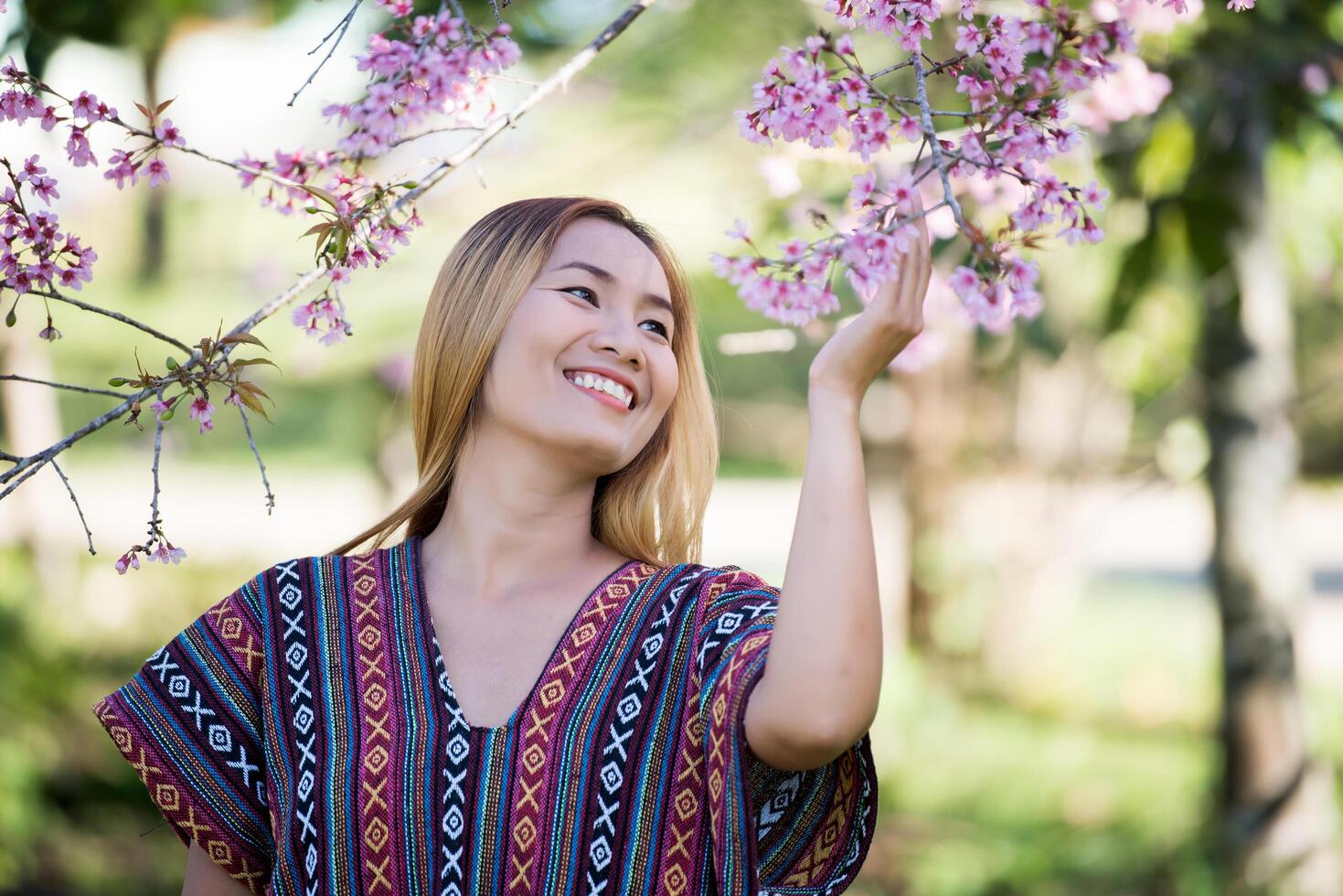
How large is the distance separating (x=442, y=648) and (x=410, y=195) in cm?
57

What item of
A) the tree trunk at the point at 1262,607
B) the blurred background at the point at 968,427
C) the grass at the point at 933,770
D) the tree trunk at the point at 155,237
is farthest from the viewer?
the tree trunk at the point at 155,237

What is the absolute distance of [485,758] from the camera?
1.48 m

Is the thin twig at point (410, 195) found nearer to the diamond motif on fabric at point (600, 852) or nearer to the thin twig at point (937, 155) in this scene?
the thin twig at point (937, 155)

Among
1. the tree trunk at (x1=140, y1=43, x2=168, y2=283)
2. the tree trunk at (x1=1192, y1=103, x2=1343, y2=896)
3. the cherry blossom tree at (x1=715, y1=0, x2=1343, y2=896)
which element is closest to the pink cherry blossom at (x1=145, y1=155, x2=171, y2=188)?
the cherry blossom tree at (x1=715, y1=0, x2=1343, y2=896)

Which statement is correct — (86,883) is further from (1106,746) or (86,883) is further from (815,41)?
(815,41)

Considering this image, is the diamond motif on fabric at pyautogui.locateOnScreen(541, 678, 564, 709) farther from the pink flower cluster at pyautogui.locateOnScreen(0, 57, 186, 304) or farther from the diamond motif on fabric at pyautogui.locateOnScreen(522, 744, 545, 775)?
the pink flower cluster at pyautogui.locateOnScreen(0, 57, 186, 304)

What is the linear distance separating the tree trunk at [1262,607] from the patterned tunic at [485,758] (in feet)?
8.35

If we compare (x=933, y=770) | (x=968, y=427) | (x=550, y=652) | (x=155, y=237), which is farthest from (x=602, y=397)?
(x=155, y=237)

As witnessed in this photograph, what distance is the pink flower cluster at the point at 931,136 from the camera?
1169mm

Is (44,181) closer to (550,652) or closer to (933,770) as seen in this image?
(550,652)

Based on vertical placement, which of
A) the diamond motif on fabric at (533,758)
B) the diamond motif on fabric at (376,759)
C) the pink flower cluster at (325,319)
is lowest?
the diamond motif on fabric at (533,758)

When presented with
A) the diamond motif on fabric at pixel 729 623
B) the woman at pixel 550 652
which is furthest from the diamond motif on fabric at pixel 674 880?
the diamond motif on fabric at pixel 729 623

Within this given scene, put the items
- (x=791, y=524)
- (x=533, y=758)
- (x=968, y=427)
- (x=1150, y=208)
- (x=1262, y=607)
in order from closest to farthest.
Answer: (x=533, y=758)
(x=1150, y=208)
(x=1262, y=607)
(x=968, y=427)
(x=791, y=524)

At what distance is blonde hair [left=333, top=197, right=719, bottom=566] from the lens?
1.70m
